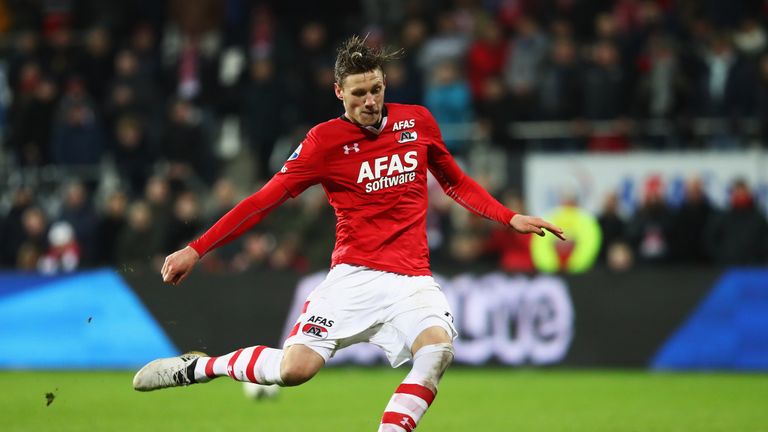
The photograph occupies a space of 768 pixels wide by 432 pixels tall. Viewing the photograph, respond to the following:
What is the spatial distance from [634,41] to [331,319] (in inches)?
481

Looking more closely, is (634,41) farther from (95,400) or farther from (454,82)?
(95,400)

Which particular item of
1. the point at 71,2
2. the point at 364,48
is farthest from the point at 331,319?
the point at 71,2

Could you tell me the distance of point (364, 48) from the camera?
780 centimetres

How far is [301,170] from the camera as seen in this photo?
7.79 meters

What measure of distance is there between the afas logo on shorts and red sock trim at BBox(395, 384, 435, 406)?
2.12 feet

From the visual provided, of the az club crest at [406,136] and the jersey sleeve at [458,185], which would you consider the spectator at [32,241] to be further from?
the az club crest at [406,136]

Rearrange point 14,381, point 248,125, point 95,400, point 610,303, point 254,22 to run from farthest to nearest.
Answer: point 254,22 < point 248,125 < point 610,303 < point 14,381 < point 95,400

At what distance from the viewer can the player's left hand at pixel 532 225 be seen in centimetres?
774

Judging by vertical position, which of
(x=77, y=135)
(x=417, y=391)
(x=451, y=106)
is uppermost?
(x=451, y=106)

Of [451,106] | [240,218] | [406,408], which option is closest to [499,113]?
[451,106]

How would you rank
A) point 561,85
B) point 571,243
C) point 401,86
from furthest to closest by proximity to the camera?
1. point 401,86
2. point 561,85
3. point 571,243

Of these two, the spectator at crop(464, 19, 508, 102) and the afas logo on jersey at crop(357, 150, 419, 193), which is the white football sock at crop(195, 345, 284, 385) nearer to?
the afas logo on jersey at crop(357, 150, 419, 193)

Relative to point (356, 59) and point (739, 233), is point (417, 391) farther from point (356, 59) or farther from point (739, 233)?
point (739, 233)

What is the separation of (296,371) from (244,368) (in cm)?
40
